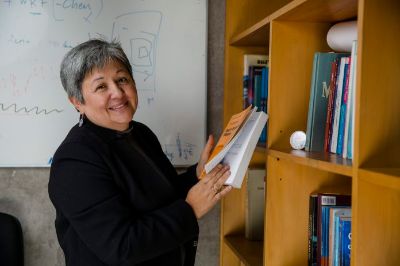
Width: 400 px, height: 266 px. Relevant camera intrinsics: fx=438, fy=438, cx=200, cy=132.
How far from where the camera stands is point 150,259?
54.1 inches

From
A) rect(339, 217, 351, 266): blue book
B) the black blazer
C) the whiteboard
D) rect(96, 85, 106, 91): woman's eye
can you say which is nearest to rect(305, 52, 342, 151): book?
rect(339, 217, 351, 266): blue book

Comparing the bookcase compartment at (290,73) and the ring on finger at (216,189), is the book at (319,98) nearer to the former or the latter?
the bookcase compartment at (290,73)

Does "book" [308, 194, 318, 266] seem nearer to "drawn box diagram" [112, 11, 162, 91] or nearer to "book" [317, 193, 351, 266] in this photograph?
"book" [317, 193, 351, 266]

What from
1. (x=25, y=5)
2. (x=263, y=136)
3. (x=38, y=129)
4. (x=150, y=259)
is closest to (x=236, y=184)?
(x=150, y=259)

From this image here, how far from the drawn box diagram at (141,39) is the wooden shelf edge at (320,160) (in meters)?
0.87

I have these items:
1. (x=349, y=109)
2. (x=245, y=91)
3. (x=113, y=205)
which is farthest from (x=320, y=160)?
(x=245, y=91)

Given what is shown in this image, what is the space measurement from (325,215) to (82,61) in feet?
2.87

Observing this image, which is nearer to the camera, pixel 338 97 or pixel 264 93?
pixel 338 97

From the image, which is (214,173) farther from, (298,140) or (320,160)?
(320,160)

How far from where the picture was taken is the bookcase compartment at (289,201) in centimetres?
138

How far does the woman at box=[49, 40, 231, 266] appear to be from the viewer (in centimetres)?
124

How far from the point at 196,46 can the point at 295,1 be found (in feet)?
3.01

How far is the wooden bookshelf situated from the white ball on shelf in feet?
0.19

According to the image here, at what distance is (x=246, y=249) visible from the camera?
70.8 inches
